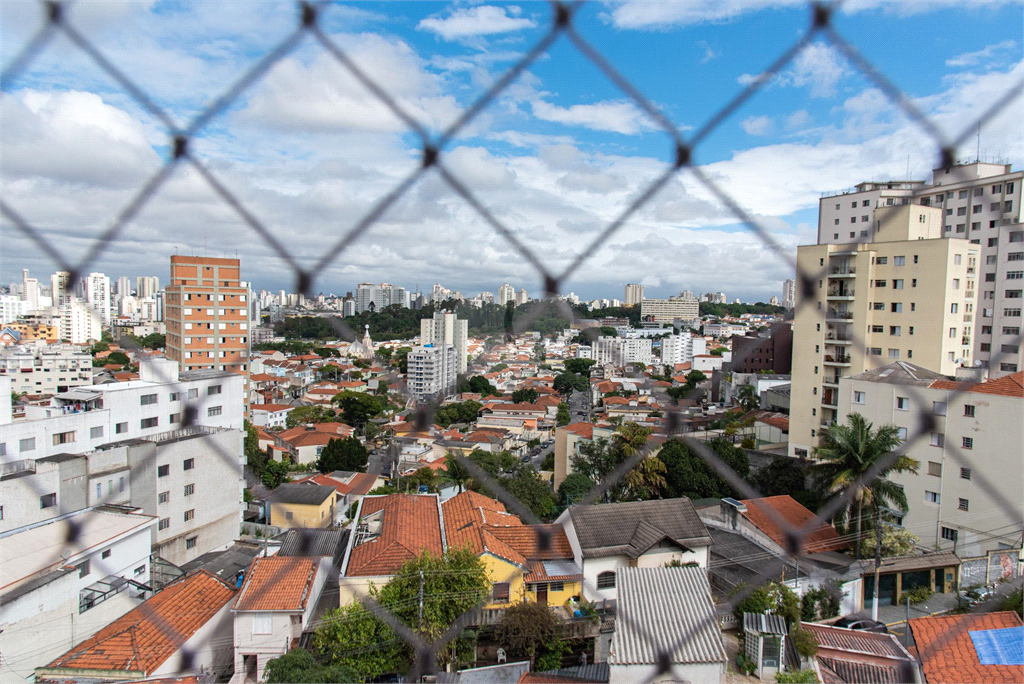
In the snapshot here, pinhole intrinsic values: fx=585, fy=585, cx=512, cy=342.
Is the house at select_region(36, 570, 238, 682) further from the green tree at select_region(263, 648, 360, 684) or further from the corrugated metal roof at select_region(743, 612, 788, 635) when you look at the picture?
the corrugated metal roof at select_region(743, 612, 788, 635)

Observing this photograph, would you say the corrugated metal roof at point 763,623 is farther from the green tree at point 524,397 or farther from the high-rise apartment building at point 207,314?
the green tree at point 524,397

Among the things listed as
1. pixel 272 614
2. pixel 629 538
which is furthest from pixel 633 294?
pixel 629 538

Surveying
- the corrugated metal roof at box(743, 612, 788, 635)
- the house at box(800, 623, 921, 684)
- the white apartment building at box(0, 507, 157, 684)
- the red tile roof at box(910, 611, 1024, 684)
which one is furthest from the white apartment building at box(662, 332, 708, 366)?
the white apartment building at box(0, 507, 157, 684)

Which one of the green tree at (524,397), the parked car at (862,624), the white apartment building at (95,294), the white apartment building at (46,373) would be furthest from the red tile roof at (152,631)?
the white apartment building at (46,373)

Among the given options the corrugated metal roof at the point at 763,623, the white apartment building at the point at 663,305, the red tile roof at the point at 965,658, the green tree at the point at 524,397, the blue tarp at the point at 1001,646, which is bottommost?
the corrugated metal roof at the point at 763,623

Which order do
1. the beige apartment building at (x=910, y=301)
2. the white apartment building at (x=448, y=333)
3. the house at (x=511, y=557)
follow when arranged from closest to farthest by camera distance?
the white apartment building at (x=448, y=333)
the house at (x=511, y=557)
the beige apartment building at (x=910, y=301)

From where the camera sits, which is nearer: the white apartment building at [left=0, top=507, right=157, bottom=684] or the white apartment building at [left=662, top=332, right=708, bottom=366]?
the white apartment building at [left=0, top=507, right=157, bottom=684]
